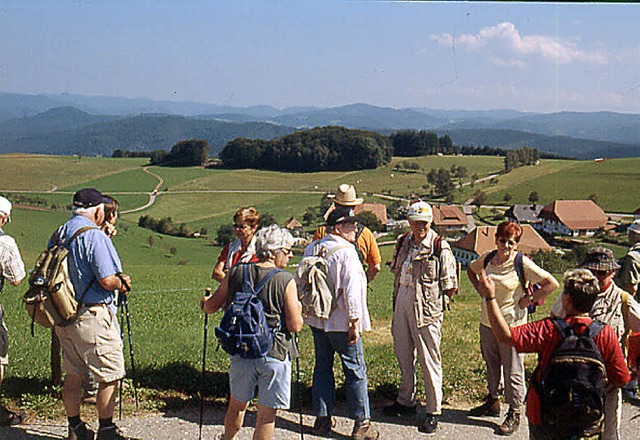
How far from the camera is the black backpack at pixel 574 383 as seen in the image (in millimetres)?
3332

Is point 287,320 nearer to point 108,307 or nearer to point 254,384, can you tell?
point 254,384

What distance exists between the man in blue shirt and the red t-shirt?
2818 mm

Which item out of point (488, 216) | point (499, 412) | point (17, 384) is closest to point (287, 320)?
point (499, 412)

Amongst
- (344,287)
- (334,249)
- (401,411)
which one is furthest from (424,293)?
(401,411)

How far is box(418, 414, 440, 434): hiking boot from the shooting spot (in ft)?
17.7

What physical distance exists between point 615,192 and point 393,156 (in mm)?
19787

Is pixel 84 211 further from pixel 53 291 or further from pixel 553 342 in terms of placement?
pixel 553 342

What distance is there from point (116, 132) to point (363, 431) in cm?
12764

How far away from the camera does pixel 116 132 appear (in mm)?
124500

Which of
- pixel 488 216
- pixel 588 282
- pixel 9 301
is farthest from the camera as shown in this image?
pixel 488 216

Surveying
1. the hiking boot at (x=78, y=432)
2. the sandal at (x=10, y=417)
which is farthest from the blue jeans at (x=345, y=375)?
the sandal at (x=10, y=417)

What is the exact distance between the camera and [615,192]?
45.4m

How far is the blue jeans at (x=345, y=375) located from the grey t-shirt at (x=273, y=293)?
33.2 inches

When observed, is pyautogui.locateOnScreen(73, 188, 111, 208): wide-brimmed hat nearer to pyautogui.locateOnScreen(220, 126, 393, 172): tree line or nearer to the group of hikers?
the group of hikers
